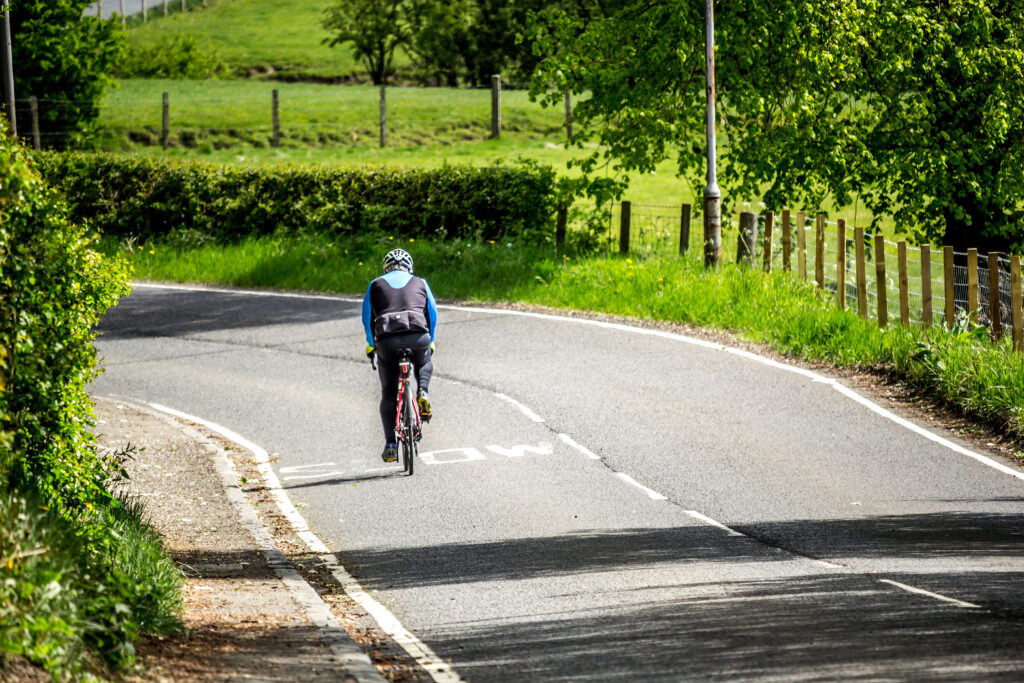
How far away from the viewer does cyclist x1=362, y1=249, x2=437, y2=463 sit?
1152 centimetres

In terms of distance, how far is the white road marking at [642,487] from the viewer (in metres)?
10.6

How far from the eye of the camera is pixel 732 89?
2223cm

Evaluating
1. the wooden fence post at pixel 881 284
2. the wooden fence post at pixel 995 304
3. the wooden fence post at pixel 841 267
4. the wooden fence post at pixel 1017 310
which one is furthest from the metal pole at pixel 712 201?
the wooden fence post at pixel 1017 310

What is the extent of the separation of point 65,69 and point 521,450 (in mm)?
33336

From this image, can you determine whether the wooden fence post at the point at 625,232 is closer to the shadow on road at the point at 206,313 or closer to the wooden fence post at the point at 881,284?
the shadow on road at the point at 206,313

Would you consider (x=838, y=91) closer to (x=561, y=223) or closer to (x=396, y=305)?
(x=561, y=223)

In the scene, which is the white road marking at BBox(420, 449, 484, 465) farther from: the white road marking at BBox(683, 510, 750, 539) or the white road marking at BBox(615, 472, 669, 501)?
the white road marking at BBox(683, 510, 750, 539)

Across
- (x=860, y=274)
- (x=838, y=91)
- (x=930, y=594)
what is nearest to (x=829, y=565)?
(x=930, y=594)

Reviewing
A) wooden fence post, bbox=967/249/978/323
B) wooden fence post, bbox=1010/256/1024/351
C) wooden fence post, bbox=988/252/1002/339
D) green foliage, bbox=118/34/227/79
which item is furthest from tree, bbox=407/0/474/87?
wooden fence post, bbox=1010/256/1024/351

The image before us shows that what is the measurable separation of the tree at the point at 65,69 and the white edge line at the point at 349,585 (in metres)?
30.1

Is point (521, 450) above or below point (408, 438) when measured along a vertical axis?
below

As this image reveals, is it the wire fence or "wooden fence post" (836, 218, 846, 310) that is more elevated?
the wire fence

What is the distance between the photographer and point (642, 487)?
10969mm

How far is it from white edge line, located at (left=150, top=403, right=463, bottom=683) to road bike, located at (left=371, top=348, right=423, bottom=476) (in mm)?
1121
